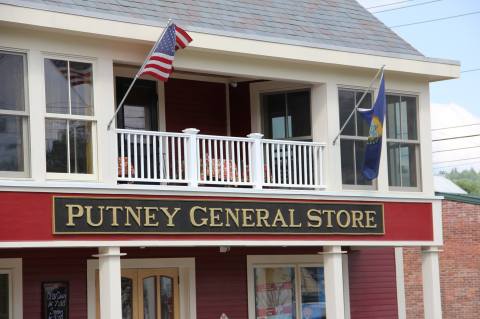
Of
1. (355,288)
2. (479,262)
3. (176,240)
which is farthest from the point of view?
(479,262)

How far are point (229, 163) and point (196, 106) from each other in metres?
2.54

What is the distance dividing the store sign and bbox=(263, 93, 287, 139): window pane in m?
2.29

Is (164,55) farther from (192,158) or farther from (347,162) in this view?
(347,162)

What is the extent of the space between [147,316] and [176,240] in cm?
309

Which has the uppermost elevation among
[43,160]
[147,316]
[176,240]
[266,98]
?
[266,98]

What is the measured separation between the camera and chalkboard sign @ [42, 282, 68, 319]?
19281mm

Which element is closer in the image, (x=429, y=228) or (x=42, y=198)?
(x=42, y=198)

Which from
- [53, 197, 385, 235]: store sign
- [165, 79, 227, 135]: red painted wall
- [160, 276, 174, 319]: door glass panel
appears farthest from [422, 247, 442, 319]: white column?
[160, 276, 174, 319]: door glass panel

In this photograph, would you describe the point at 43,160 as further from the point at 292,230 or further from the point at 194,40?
the point at 292,230

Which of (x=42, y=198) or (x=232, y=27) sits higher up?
(x=232, y=27)

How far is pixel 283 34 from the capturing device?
20.9 meters

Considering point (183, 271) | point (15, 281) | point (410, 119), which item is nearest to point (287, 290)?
point (183, 271)

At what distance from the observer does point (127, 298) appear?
67.8ft

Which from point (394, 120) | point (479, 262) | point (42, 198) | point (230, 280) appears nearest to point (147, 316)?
point (230, 280)
